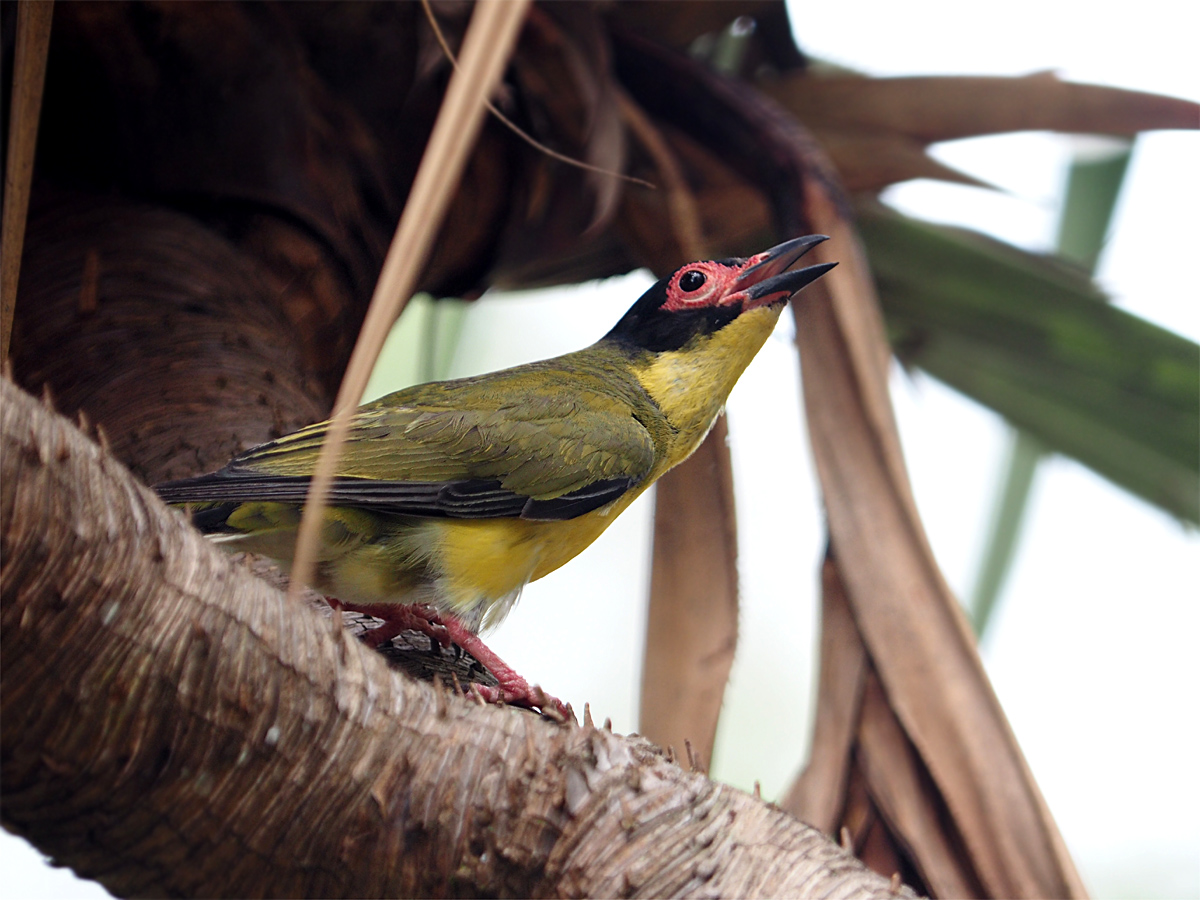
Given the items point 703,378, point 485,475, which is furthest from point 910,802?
point 703,378

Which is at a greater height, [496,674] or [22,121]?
[22,121]

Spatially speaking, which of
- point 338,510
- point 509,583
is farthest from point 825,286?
point 338,510

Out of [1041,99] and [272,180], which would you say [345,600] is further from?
[1041,99]

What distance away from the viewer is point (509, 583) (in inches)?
95.4

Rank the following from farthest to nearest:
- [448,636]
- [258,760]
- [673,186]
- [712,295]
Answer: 1. [673,186]
2. [712,295]
3. [448,636]
4. [258,760]

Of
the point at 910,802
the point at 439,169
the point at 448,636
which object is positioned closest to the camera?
the point at 439,169

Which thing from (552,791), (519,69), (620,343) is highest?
(519,69)

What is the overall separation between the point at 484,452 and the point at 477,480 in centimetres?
8

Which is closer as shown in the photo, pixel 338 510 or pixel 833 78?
pixel 338 510

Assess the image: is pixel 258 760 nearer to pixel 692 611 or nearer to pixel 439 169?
pixel 439 169

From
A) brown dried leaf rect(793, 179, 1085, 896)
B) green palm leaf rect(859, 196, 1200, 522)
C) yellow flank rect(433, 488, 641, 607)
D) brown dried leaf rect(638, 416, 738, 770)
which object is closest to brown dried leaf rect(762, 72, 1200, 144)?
green palm leaf rect(859, 196, 1200, 522)

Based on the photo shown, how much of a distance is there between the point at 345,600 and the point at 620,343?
1252 mm

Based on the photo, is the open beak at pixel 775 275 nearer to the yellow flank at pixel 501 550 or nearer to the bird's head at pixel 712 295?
the bird's head at pixel 712 295

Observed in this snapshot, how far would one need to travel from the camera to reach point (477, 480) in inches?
96.0
